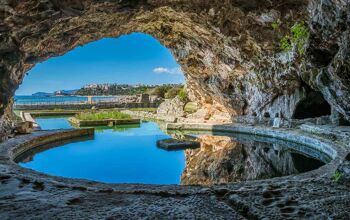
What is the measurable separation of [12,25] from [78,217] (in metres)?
10.1

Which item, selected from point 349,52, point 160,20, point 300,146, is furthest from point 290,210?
point 160,20

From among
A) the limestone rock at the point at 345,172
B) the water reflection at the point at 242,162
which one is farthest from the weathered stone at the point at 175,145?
the limestone rock at the point at 345,172

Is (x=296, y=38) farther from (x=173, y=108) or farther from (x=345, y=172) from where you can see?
(x=173, y=108)

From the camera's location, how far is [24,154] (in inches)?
527

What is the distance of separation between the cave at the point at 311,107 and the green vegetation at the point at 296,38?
396cm

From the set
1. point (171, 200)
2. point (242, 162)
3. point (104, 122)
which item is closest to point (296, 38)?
point (242, 162)

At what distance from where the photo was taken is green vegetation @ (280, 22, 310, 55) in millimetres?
12977

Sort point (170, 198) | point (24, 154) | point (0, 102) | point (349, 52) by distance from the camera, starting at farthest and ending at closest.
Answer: point (0, 102)
point (24, 154)
point (349, 52)
point (170, 198)

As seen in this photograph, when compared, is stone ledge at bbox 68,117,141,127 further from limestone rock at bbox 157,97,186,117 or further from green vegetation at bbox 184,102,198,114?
green vegetation at bbox 184,102,198,114

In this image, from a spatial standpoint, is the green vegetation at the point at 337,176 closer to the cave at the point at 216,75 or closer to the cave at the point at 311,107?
the cave at the point at 216,75

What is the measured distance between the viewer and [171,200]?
5.57 meters

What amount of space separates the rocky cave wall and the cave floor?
305 centimetres

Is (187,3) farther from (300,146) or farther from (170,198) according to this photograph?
(170,198)

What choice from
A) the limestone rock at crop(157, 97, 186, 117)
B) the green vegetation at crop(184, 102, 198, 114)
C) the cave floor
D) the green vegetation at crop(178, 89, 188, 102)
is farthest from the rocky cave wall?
the green vegetation at crop(184, 102, 198, 114)
